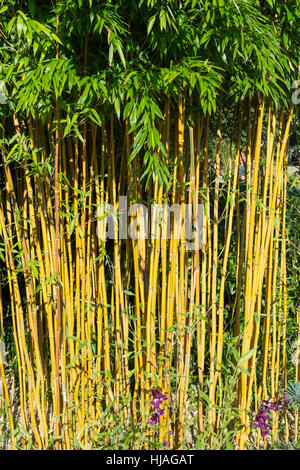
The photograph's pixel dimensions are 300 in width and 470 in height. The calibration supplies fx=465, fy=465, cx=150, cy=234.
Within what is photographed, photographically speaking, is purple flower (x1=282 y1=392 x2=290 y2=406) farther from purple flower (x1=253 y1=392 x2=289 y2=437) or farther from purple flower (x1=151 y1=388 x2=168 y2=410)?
purple flower (x1=151 y1=388 x2=168 y2=410)

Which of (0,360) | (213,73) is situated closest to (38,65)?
(213,73)

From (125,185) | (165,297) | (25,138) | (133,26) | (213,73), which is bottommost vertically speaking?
(165,297)

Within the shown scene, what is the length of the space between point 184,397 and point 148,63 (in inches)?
51.3

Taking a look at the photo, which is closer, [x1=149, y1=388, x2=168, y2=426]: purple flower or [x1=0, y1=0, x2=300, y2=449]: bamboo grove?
[x1=0, y1=0, x2=300, y2=449]: bamboo grove

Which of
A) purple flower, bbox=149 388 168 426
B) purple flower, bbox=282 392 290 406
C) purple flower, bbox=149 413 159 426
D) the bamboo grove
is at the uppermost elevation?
the bamboo grove

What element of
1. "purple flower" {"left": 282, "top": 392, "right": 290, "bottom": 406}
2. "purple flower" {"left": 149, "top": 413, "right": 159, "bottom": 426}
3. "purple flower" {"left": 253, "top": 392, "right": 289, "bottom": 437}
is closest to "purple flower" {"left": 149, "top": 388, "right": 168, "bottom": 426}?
"purple flower" {"left": 149, "top": 413, "right": 159, "bottom": 426}

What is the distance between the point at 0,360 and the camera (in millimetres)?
1913

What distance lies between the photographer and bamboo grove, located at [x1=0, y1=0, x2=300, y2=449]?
160cm

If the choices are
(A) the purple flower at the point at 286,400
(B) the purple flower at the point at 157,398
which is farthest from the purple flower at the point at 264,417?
(B) the purple flower at the point at 157,398

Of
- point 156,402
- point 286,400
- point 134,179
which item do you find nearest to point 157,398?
point 156,402

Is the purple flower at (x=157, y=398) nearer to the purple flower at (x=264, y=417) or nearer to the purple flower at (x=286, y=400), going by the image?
the purple flower at (x=264, y=417)

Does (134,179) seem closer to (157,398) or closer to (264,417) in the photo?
(157,398)

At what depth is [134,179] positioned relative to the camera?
6.15 feet

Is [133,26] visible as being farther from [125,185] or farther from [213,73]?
[125,185]
